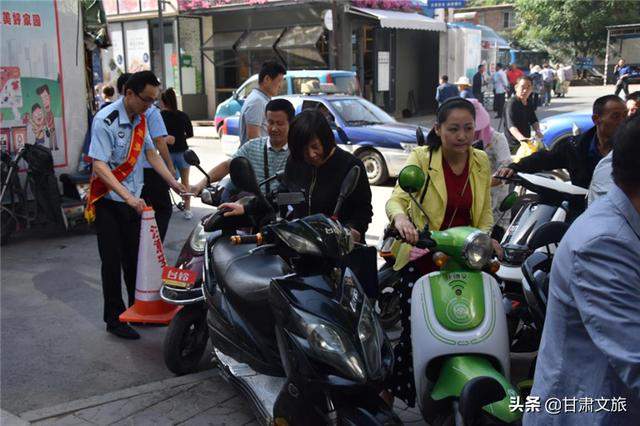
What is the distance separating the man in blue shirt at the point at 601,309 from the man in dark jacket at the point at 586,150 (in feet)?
8.32

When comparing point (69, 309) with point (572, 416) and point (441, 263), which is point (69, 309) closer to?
point (441, 263)

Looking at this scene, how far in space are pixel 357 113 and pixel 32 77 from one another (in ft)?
19.4

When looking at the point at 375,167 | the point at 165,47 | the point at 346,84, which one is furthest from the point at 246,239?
the point at 165,47

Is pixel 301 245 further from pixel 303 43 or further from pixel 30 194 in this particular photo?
pixel 303 43

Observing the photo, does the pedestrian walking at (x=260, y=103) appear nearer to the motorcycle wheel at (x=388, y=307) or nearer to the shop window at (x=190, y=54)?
the motorcycle wheel at (x=388, y=307)

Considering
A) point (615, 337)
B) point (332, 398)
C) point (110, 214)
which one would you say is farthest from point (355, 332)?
point (110, 214)

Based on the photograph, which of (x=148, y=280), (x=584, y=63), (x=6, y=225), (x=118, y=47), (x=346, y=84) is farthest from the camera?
(x=584, y=63)

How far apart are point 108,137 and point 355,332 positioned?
2879 mm

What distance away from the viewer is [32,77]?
331 inches

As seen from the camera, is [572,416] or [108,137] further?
[108,137]

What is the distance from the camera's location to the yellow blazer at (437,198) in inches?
140

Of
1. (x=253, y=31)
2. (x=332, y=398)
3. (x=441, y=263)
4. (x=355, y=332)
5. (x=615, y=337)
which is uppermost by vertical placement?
(x=253, y=31)

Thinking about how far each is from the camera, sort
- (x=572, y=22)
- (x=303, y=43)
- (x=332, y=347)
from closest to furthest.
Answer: (x=332, y=347) < (x=303, y=43) < (x=572, y=22)

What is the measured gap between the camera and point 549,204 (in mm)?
4402
